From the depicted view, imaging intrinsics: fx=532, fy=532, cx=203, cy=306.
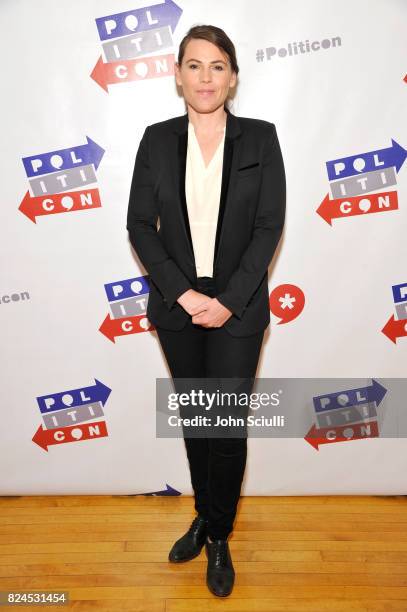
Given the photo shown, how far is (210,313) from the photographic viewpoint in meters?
1.77

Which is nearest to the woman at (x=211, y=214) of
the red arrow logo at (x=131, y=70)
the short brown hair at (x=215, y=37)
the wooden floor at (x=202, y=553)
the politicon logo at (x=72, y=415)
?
the short brown hair at (x=215, y=37)

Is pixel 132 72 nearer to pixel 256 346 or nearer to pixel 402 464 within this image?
pixel 256 346

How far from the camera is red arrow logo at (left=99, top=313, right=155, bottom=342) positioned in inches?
93.8

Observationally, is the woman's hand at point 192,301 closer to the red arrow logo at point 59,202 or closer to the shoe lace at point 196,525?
the red arrow logo at point 59,202

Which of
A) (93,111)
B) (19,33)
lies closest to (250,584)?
(93,111)

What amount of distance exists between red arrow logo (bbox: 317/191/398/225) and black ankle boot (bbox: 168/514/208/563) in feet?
4.55

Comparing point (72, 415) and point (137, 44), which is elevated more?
point (137, 44)

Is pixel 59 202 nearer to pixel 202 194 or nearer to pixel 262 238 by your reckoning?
pixel 202 194

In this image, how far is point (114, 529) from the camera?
2.37m

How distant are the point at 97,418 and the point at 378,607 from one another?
55.4 inches

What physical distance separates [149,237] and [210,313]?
0.34 meters

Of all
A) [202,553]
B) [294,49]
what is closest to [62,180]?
[294,49]

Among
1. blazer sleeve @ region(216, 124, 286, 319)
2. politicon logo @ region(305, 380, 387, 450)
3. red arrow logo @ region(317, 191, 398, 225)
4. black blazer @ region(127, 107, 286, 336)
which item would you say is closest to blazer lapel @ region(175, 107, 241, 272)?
black blazer @ region(127, 107, 286, 336)

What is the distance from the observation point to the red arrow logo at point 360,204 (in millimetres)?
2209
